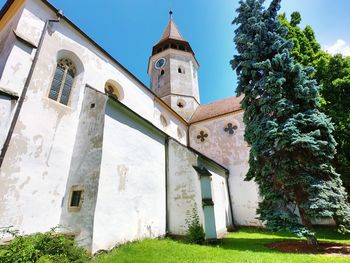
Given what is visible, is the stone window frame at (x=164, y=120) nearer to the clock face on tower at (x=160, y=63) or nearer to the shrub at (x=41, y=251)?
the clock face on tower at (x=160, y=63)

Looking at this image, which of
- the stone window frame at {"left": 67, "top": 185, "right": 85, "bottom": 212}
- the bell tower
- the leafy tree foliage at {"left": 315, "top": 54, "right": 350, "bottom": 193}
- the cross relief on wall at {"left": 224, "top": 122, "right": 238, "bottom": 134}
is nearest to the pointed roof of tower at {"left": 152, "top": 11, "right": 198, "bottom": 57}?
the bell tower

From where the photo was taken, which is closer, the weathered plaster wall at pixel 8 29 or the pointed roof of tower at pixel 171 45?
the weathered plaster wall at pixel 8 29

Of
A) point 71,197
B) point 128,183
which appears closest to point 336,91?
point 128,183

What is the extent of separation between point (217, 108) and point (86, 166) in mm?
14625

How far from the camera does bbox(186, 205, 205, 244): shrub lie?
27.5 feet

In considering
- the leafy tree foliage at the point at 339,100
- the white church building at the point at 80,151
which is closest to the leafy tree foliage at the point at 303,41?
the leafy tree foliage at the point at 339,100

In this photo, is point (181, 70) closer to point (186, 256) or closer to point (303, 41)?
point (303, 41)

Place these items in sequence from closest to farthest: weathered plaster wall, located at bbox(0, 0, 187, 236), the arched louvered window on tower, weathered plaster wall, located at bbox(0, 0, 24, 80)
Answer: weathered plaster wall, located at bbox(0, 0, 187, 236)
weathered plaster wall, located at bbox(0, 0, 24, 80)
the arched louvered window on tower

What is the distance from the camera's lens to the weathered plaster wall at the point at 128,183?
6613mm

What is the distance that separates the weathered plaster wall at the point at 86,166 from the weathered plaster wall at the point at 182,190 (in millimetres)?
4546

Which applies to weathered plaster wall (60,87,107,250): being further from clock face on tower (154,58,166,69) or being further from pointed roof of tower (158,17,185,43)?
pointed roof of tower (158,17,185,43)

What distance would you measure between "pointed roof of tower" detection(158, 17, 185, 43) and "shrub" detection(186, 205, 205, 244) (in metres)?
21.1

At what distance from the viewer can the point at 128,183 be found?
308 inches

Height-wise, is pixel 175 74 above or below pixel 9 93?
above
